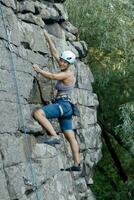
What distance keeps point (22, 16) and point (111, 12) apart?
506 centimetres

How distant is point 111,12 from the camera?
1364 cm

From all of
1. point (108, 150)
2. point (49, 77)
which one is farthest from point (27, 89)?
point (108, 150)

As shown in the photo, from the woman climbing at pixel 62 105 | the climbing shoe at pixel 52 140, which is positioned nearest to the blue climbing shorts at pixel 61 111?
the woman climbing at pixel 62 105

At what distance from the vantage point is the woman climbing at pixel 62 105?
334 inches

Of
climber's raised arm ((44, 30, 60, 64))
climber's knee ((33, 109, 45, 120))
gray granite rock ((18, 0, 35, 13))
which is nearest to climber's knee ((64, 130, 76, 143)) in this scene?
climber's knee ((33, 109, 45, 120))

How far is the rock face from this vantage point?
24.1 ft

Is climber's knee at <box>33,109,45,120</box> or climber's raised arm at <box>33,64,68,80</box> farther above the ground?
climber's raised arm at <box>33,64,68,80</box>

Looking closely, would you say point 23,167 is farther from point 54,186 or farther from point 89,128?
point 89,128

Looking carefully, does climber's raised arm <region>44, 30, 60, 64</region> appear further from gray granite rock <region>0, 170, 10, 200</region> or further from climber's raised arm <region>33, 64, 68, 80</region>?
gray granite rock <region>0, 170, 10, 200</region>

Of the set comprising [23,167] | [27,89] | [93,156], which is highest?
[27,89]

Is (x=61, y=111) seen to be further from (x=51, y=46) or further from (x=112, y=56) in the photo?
(x=112, y=56)

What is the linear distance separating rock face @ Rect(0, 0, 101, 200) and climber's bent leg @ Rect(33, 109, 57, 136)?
8 centimetres

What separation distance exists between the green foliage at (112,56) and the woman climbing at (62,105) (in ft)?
12.0

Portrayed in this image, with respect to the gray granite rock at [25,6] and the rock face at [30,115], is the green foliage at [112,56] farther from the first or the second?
the gray granite rock at [25,6]
